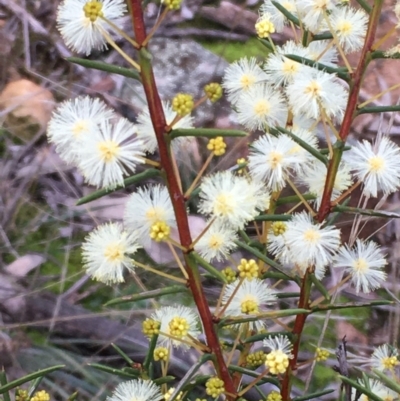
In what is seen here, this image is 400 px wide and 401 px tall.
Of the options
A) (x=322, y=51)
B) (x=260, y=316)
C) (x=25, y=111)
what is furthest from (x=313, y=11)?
(x=25, y=111)

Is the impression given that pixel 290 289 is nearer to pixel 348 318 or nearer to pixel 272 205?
pixel 348 318

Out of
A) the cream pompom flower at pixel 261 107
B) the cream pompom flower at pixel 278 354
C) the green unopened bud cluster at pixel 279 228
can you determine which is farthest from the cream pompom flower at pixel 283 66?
the cream pompom flower at pixel 278 354

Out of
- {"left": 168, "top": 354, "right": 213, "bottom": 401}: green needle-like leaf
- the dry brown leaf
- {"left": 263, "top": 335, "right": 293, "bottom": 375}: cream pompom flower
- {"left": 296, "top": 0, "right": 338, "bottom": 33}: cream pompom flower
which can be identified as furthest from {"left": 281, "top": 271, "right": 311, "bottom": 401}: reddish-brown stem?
the dry brown leaf

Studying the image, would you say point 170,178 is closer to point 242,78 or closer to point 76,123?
point 76,123

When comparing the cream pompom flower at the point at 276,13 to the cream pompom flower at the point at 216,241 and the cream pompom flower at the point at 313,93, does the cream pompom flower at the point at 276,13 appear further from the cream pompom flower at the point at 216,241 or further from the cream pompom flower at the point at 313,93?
the cream pompom flower at the point at 216,241

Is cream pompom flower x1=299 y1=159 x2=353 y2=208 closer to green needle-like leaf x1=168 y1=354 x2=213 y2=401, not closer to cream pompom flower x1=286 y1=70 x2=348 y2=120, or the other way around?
cream pompom flower x1=286 y1=70 x2=348 y2=120
